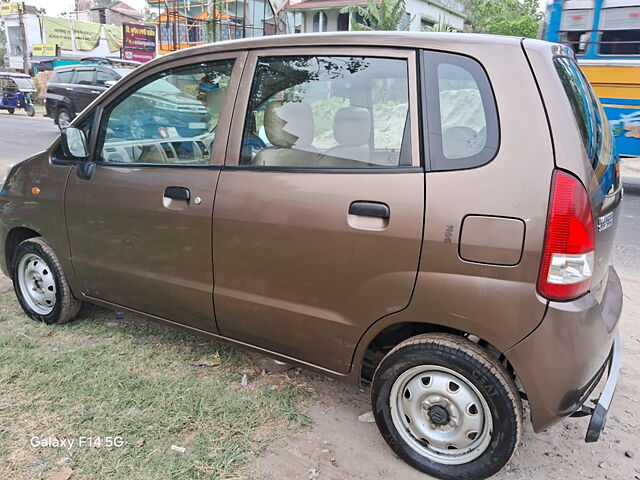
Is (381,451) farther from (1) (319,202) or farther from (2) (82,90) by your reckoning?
(2) (82,90)

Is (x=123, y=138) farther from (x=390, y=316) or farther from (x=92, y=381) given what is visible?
(x=390, y=316)

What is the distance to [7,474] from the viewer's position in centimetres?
230

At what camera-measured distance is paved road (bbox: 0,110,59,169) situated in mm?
11836

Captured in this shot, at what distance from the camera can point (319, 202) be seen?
93.7 inches

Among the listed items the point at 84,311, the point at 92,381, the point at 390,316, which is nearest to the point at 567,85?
the point at 390,316

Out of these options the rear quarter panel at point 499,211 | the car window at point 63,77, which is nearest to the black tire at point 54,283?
the rear quarter panel at point 499,211

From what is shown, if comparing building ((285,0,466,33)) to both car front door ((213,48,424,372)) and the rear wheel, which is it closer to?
the rear wheel

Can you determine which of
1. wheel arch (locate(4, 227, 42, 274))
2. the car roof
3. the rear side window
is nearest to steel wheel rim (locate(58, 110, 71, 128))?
wheel arch (locate(4, 227, 42, 274))

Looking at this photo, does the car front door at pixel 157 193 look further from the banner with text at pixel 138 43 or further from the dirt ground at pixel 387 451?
the banner with text at pixel 138 43

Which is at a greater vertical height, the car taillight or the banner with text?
the banner with text

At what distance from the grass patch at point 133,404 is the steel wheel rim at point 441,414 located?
598mm

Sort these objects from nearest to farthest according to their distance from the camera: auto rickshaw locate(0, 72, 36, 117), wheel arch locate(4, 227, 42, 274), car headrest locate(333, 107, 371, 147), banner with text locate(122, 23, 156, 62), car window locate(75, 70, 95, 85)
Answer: car headrest locate(333, 107, 371, 147), wheel arch locate(4, 227, 42, 274), car window locate(75, 70, 95, 85), auto rickshaw locate(0, 72, 36, 117), banner with text locate(122, 23, 156, 62)

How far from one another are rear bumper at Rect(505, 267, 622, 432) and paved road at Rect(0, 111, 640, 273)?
3588 millimetres

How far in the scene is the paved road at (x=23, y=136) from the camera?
11.8 meters
